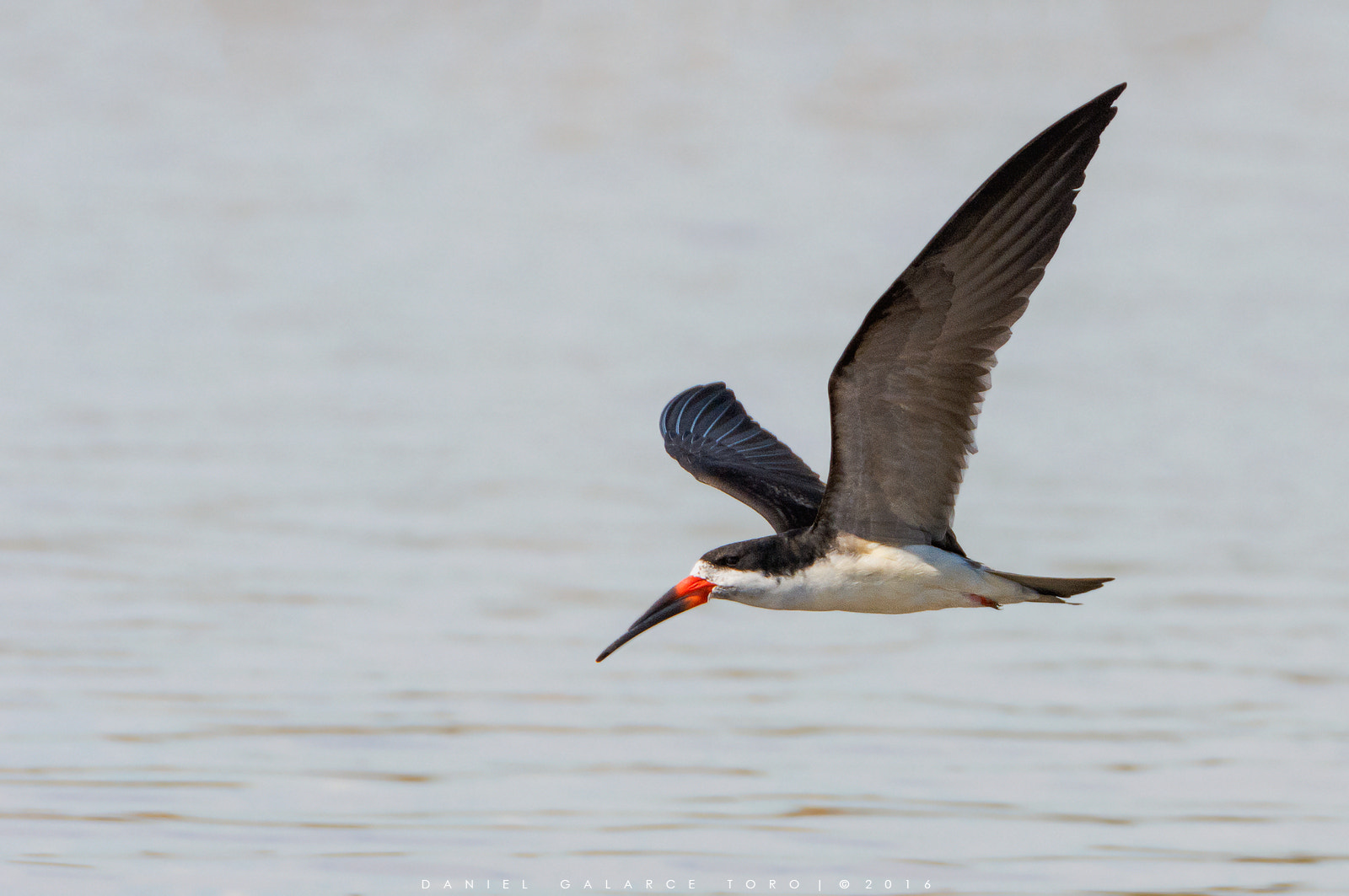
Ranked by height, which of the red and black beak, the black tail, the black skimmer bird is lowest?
the black tail

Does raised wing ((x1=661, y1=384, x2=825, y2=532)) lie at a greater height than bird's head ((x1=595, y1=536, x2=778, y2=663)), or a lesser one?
greater

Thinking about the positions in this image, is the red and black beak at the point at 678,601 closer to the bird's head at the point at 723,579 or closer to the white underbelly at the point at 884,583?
the bird's head at the point at 723,579

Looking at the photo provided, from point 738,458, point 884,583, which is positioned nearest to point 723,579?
point 884,583

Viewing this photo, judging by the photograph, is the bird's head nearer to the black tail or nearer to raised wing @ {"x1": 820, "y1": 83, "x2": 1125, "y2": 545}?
raised wing @ {"x1": 820, "y1": 83, "x2": 1125, "y2": 545}

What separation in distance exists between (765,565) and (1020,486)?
6501 mm

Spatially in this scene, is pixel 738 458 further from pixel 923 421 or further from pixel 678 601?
pixel 923 421

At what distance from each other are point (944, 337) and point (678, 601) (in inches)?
58.6

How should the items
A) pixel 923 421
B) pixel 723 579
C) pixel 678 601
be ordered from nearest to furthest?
1. pixel 923 421
2. pixel 723 579
3. pixel 678 601

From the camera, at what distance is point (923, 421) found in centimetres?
754

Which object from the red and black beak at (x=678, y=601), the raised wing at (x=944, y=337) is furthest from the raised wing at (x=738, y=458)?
the raised wing at (x=944, y=337)

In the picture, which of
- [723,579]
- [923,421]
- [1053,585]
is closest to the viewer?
[923,421]

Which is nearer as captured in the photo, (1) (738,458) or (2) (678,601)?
(2) (678,601)

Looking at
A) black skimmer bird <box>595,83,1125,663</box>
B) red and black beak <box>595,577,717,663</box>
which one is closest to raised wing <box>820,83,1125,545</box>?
black skimmer bird <box>595,83,1125,663</box>

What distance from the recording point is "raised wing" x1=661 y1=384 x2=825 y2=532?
905 cm
